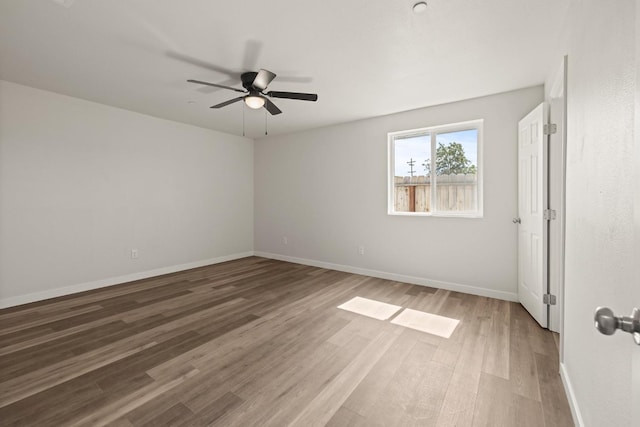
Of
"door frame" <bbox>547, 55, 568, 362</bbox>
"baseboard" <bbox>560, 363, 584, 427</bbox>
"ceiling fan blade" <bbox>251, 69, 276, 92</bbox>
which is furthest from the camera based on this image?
"ceiling fan blade" <bbox>251, 69, 276, 92</bbox>

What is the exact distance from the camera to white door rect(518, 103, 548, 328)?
106 inches

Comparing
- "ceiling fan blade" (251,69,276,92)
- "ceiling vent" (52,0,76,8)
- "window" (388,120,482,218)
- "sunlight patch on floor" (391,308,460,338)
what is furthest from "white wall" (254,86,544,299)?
"ceiling vent" (52,0,76,8)

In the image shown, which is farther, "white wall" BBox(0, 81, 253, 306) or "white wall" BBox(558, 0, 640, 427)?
"white wall" BBox(0, 81, 253, 306)

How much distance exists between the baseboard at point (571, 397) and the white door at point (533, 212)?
940mm

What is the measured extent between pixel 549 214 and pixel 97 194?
5552 millimetres

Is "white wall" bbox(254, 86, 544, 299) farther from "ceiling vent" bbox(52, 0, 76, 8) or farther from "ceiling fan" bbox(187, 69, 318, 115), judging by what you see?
"ceiling vent" bbox(52, 0, 76, 8)

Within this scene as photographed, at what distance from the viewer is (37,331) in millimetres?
2693

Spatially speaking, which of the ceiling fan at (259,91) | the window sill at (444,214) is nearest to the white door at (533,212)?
the window sill at (444,214)

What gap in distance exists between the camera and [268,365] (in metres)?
2.14

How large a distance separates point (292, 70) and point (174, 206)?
3.34 m

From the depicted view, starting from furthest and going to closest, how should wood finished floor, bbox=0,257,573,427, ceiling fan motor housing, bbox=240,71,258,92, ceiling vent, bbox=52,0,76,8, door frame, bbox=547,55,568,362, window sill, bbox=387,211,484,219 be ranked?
window sill, bbox=387,211,484,219 → ceiling fan motor housing, bbox=240,71,258,92 → door frame, bbox=547,55,568,362 → ceiling vent, bbox=52,0,76,8 → wood finished floor, bbox=0,257,573,427

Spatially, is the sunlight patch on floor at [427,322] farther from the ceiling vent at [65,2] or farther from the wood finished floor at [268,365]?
the ceiling vent at [65,2]

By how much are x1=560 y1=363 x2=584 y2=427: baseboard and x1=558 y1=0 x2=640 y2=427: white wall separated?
0.01m

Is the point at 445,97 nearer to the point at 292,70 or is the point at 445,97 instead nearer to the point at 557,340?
the point at 292,70
